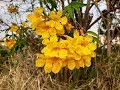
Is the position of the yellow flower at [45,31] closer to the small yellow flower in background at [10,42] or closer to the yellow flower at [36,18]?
the yellow flower at [36,18]

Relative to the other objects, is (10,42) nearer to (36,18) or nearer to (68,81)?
(68,81)

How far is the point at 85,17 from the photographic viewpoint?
296 centimetres

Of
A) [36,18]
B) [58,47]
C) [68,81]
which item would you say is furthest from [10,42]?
[58,47]

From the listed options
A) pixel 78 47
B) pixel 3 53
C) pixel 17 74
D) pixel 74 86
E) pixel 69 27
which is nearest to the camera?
pixel 78 47

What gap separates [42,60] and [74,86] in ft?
2.11

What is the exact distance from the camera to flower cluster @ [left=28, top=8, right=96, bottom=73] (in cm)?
189

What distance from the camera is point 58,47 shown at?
1.89m

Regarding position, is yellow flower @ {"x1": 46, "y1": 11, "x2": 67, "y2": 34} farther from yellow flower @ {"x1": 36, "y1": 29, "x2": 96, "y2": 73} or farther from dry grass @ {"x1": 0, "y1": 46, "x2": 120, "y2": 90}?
dry grass @ {"x1": 0, "y1": 46, "x2": 120, "y2": 90}

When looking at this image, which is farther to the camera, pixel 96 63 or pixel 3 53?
pixel 3 53

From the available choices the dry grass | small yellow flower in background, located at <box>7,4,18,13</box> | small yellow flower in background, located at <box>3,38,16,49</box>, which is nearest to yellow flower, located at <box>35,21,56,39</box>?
the dry grass

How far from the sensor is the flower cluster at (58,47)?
1886mm

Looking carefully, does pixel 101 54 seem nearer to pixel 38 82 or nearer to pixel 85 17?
pixel 85 17

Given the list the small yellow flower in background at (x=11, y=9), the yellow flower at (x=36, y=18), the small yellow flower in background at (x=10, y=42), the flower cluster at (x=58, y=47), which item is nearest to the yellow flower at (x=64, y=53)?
the flower cluster at (x=58, y=47)

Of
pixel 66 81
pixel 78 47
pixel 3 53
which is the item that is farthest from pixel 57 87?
pixel 3 53
